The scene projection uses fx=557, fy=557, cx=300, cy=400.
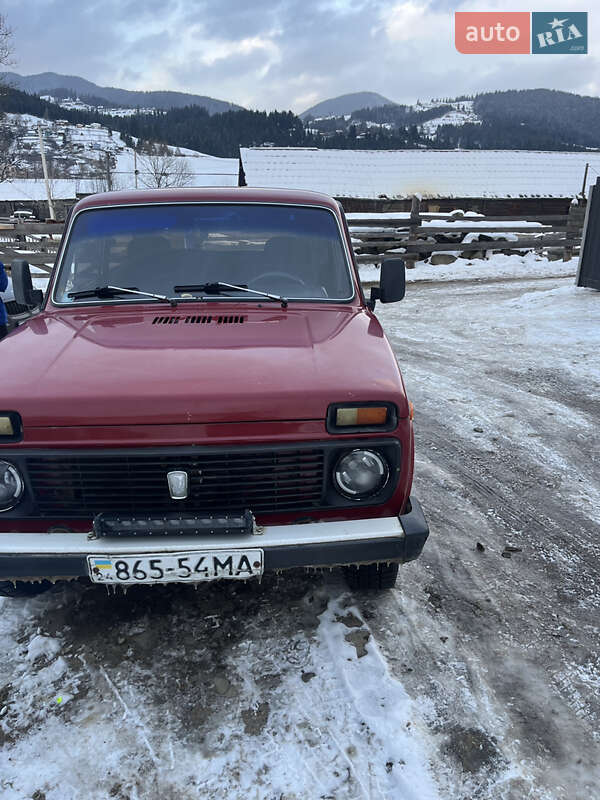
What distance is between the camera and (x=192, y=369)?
2.33 meters

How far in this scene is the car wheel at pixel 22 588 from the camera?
9.23 ft

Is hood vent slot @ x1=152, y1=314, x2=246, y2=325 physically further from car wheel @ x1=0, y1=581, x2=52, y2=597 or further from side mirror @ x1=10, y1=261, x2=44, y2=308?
car wheel @ x1=0, y1=581, x2=52, y2=597

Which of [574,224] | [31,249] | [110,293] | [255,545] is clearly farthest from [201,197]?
[574,224]

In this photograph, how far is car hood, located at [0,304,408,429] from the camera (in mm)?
2174

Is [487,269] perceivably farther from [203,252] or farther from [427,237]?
[203,252]

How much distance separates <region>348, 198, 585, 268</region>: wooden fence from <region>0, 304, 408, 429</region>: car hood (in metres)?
13.8

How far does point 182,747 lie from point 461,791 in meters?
1.03

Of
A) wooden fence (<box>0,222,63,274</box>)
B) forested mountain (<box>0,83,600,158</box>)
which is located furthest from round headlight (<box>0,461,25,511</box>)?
forested mountain (<box>0,83,600,158</box>)

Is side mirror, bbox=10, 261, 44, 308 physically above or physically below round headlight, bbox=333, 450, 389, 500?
above

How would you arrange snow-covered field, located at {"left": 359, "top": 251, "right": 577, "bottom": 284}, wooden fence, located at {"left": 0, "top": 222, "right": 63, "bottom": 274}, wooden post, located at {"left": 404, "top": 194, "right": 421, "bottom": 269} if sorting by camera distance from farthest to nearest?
1. wooden post, located at {"left": 404, "top": 194, "right": 421, "bottom": 269}
2. snow-covered field, located at {"left": 359, "top": 251, "right": 577, "bottom": 284}
3. wooden fence, located at {"left": 0, "top": 222, "right": 63, "bottom": 274}

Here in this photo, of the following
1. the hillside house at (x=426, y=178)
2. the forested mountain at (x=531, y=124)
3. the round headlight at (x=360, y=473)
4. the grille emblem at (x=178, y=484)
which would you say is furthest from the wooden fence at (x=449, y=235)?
the forested mountain at (x=531, y=124)

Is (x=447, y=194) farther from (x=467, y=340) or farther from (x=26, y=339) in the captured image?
(x=26, y=339)

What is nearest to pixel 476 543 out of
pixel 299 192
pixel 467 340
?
pixel 299 192

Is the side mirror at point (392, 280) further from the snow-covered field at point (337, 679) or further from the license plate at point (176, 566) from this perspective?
the license plate at point (176, 566)
